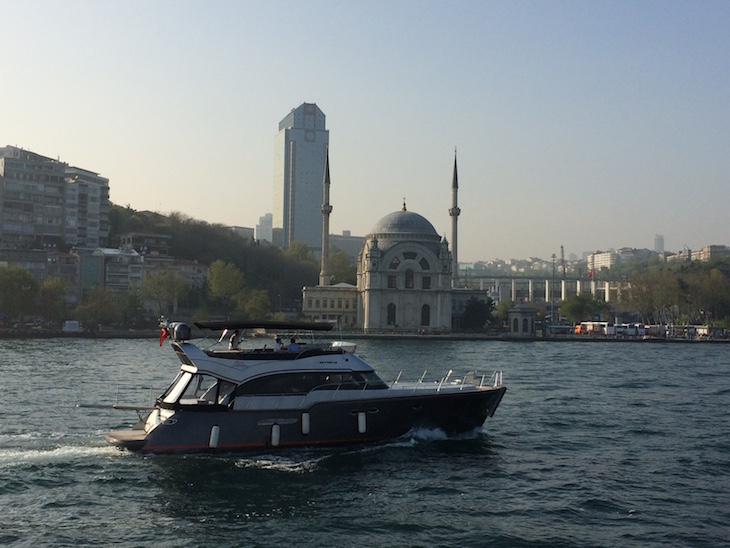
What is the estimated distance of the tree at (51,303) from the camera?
260 feet

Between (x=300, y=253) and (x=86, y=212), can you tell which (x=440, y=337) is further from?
(x=300, y=253)

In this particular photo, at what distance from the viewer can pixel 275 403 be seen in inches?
815

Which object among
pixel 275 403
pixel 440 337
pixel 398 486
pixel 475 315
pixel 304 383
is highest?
pixel 475 315

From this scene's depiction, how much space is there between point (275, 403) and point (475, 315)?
77.9 m

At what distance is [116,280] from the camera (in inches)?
3681

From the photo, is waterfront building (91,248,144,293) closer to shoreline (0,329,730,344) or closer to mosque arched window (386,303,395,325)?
shoreline (0,329,730,344)

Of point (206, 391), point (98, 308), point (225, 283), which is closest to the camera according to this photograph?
point (206, 391)

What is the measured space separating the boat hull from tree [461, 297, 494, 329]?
7549 centimetres

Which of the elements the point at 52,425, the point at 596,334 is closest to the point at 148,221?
the point at 596,334

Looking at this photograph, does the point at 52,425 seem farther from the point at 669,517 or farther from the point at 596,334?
the point at 596,334

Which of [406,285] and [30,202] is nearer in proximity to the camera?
[406,285]

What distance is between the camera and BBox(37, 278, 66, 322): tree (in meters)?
79.3

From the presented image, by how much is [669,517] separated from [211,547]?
8277 millimetres

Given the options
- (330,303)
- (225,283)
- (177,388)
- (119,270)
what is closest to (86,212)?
(119,270)
